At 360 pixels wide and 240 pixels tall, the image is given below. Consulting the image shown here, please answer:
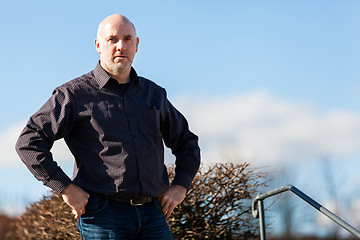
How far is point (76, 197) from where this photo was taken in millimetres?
2787

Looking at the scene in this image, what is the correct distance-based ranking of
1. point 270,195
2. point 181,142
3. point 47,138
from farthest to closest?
point 270,195, point 181,142, point 47,138

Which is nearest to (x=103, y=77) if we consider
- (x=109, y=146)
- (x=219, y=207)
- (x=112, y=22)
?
(x=112, y=22)

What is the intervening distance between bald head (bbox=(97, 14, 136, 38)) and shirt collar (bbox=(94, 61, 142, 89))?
199 mm

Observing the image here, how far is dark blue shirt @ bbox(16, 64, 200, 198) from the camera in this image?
281cm

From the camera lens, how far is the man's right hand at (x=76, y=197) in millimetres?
2775

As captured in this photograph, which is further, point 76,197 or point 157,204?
point 157,204

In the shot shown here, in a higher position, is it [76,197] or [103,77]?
[103,77]

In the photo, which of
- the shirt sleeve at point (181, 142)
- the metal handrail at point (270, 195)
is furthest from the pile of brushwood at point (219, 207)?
the shirt sleeve at point (181, 142)

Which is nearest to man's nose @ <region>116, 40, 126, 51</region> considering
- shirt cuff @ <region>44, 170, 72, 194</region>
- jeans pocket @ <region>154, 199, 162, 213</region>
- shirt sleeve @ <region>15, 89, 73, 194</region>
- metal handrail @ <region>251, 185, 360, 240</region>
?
shirt sleeve @ <region>15, 89, 73, 194</region>

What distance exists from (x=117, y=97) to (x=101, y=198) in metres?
0.58

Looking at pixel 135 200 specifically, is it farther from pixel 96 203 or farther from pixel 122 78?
pixel 122 78

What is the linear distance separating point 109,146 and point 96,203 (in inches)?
12.4

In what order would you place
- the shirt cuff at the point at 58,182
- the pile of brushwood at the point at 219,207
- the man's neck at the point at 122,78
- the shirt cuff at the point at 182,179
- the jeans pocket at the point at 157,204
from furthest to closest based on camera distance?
the pile of brushwood at the point at 219,207
the shirt cuff at the point at 182,179
the man's neck at the point at 122,78
the jeans pocket at the point at 157,204
the shirt cuff at the point at 58,182

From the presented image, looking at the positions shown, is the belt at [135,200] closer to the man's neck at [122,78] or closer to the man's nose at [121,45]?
the man's neck at [122,78]
